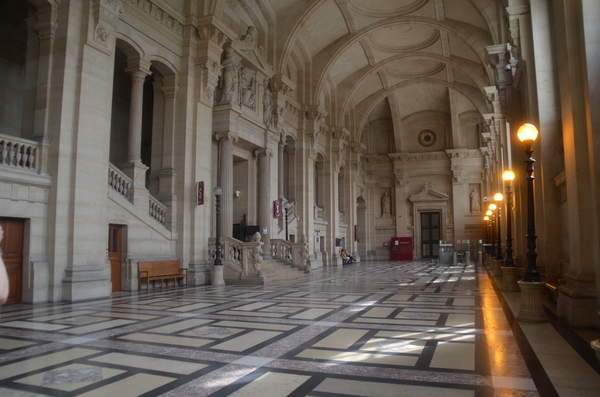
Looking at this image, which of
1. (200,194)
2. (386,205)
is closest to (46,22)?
(200,194)

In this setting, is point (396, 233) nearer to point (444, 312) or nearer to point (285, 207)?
point (285, 207)

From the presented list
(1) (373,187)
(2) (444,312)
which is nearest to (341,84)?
(1) (373,187)

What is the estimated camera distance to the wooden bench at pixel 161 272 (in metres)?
14.4

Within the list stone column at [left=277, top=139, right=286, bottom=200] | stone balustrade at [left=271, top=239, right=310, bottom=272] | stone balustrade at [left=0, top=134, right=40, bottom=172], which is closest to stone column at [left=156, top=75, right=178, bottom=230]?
stone balustrade at [left=0, top=134, right=40, bottom=172]

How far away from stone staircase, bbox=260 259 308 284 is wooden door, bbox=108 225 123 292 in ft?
16.5

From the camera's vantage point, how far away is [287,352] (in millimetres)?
5891

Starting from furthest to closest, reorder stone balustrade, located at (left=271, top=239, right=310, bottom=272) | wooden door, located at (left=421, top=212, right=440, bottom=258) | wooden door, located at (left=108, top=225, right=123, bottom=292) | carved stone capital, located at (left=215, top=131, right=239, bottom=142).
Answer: wooden door, located at (left=421, top=212, right=440, bottom=258) < stone balustrade, located at (left=271, top=239, right=310, bottom=272) < carved stone capital, located at (left=215, top=131, right=239, bottom=142) < wooden door, located at (left=108, top=225, right=123, bottom=292)

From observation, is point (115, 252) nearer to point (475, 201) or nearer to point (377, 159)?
point (377, 159)

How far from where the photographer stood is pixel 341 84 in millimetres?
34312

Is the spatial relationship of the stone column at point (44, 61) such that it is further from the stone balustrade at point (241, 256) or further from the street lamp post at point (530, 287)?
the street lamp post at point (530, 287)

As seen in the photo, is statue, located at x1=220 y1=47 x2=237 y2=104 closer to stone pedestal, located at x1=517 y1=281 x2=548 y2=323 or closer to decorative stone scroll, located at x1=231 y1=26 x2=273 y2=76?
decorative stone scroll, located at x1=231 y1=26 x2=273 y2=76

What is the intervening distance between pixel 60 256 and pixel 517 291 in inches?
469

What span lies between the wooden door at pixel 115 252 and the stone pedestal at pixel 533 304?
1135cm

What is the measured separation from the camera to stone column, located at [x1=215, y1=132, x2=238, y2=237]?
19.1 m
